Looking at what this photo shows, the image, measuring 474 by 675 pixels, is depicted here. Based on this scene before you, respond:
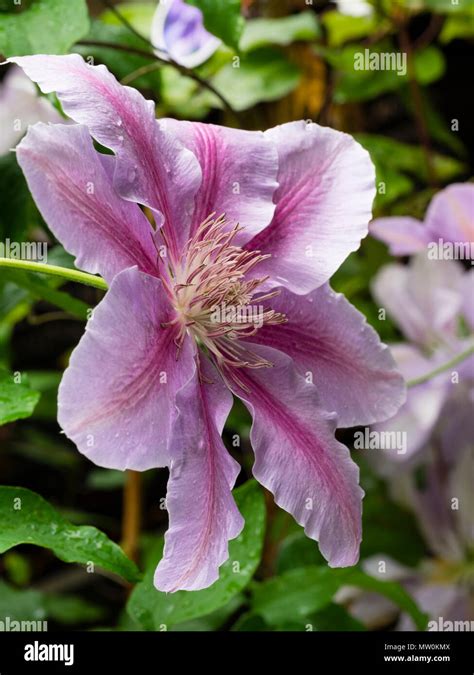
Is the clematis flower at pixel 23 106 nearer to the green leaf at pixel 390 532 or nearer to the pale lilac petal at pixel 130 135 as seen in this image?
the pale lilac petal at pixel 130 135

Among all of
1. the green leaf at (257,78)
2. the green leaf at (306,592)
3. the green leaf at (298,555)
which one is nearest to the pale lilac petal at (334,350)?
the green leaf at (306,592)

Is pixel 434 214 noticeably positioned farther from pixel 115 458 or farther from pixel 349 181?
pixel 115 458

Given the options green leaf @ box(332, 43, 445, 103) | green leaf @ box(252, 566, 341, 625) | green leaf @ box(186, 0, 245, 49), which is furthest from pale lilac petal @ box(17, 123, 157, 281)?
green leaf @ box(332, 43, 445, 103)

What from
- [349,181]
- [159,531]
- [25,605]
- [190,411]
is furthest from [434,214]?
[159,531]

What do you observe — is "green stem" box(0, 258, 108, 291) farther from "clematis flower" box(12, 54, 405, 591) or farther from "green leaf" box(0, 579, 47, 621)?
"green leaf" box(0, 579, 47, 621)

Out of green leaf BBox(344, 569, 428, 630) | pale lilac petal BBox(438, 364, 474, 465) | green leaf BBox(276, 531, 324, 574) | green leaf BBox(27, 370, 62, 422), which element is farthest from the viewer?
green leaf BBox(27, 370, 62, 422)

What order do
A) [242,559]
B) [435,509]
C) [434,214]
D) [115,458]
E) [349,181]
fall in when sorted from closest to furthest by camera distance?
[115,458]
[349,181]
[242,559]
[434,214]
[435,509]
